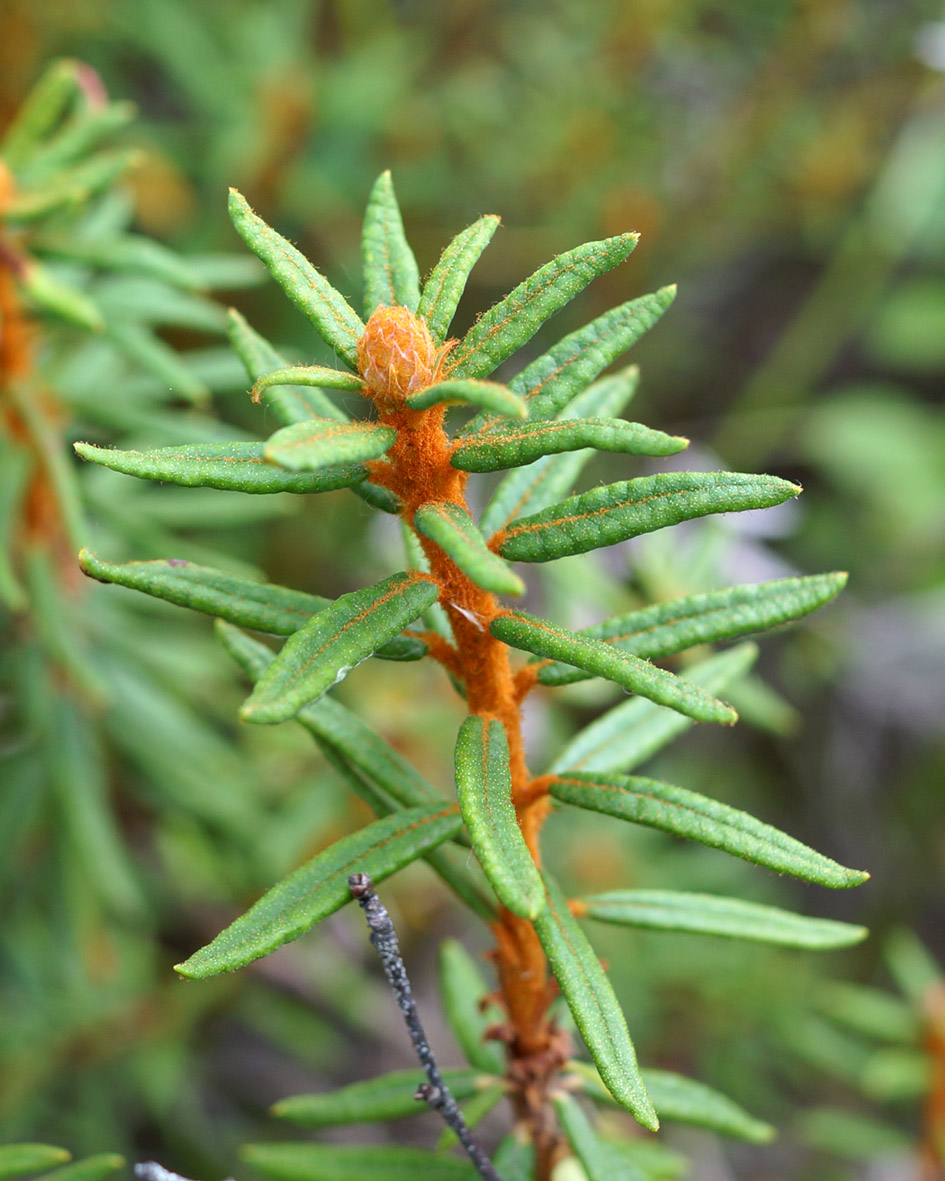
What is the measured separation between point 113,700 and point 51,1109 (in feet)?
3.59

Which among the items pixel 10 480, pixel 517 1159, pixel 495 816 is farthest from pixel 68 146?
pixel 517 1159

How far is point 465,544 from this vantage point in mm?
834

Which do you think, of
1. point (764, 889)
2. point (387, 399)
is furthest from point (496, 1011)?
point (764, 889)

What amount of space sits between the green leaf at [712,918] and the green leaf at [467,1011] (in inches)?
8.0

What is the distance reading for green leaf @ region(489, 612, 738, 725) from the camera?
2.81 feet

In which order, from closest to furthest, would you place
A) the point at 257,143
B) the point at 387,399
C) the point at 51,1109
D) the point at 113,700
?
the point at 387,399
the point at 113,700
the point at 51,1109
the point at 257,143

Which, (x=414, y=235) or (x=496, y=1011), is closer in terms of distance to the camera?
(x=496, y=1011)

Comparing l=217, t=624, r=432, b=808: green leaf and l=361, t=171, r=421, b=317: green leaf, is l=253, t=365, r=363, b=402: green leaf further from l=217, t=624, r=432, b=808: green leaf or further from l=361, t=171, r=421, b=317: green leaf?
l=217, t=624, r=432, b=808: green leaf

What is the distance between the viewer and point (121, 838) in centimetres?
273

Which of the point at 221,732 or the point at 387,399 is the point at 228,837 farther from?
the point at 387,399

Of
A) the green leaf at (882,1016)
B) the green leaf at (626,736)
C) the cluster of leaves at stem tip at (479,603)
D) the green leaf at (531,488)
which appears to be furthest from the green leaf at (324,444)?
the green leaf at (882,1016)

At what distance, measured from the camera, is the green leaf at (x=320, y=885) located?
0.87 meters

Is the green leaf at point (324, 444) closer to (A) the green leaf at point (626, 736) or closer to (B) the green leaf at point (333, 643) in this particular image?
(B) the green leaf at point (333, 643)

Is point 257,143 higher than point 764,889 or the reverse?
higher
